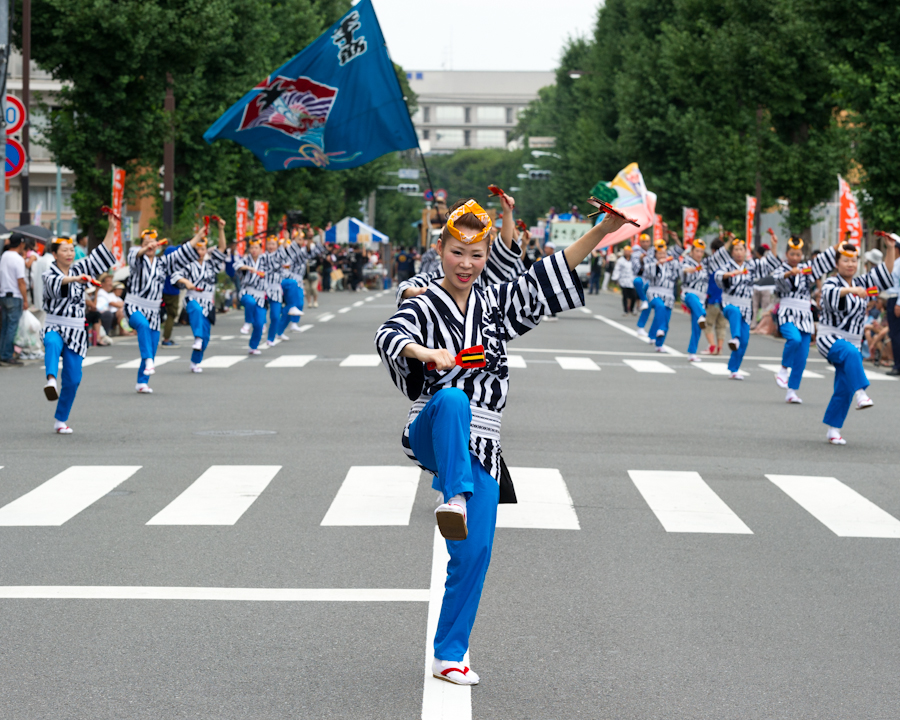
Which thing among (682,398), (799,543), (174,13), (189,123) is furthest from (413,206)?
(799,543)

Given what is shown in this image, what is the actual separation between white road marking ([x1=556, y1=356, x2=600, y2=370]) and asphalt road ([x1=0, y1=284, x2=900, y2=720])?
22.0 feet

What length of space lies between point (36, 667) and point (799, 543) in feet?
14.9

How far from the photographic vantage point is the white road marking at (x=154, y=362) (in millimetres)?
20125

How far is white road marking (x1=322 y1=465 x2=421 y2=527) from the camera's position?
338 inches

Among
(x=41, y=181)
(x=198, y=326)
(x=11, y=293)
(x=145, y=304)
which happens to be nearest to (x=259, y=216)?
(x=11, y=293)

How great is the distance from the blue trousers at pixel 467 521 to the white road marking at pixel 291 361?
1572 centimetres

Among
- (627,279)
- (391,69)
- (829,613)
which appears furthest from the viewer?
(627,279)

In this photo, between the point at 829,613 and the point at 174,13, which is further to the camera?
the point at 174,13

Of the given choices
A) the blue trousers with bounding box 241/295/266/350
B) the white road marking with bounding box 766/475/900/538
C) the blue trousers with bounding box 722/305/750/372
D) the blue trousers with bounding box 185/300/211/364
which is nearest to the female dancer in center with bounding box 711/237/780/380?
the blue trousers with bounding box 722/305/750/372

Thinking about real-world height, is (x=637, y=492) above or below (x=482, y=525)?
below

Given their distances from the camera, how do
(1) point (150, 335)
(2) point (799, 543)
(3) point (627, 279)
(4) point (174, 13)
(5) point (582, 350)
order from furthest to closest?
(3) point (627, 279), (4) point (174, 13), (5) point (582, 350), (1) point (150, 335), (2) point (799, 543)

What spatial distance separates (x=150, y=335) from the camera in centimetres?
1634

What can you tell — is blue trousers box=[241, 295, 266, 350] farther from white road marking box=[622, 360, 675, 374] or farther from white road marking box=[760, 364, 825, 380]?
white road marking box=[760, 364, 825, 380]

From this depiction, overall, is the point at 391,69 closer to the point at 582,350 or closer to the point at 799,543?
the point at 582,350
